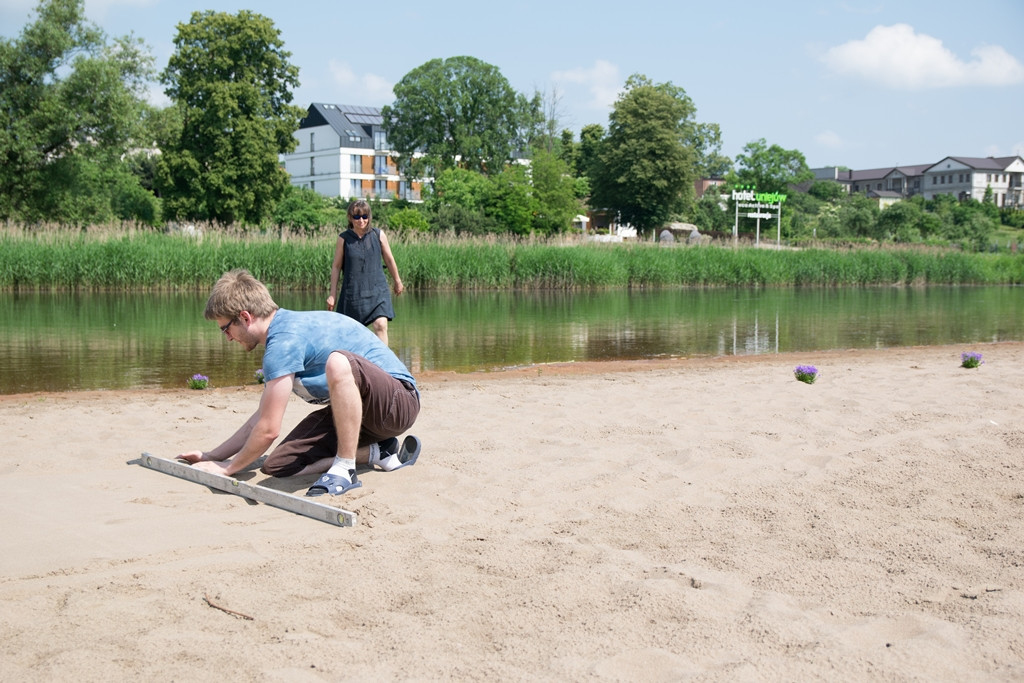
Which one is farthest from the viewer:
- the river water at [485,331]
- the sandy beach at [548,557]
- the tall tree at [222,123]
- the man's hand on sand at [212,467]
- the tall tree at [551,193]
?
the tall tree at [222,123]

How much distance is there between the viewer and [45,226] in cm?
2739

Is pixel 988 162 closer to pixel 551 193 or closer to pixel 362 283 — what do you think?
pixel 551 193

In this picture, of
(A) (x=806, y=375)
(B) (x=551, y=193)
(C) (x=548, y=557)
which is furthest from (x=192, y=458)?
(B) (x=551, y=193)

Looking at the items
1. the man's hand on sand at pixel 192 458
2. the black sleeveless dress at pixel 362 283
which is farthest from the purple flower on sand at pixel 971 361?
the man's hand on sand at pixel 192 458

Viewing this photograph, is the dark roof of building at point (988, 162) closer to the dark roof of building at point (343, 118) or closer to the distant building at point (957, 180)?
the distant building at point (957, 180)

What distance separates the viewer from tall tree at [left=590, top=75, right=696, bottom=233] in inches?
2515

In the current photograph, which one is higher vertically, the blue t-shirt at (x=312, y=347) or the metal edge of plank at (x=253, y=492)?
the blue t-shirt at (x=312, y=347)

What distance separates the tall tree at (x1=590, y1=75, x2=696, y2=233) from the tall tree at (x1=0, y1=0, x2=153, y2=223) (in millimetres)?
35502

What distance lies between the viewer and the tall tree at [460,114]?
72000 mm

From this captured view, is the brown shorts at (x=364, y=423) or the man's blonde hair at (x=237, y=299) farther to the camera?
the brown shorts at (x=364, y=423)

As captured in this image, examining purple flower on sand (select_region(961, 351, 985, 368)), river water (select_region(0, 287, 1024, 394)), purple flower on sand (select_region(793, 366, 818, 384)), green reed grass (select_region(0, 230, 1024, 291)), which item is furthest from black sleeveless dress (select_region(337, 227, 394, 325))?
green reed grass (select_region(0, 230, 1024, 291))

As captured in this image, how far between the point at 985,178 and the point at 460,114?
93.7 m

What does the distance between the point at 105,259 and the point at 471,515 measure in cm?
2435

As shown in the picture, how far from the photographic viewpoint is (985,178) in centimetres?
13138
